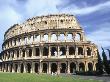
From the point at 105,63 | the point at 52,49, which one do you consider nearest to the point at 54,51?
the point at 52,49

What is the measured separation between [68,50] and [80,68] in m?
6.36

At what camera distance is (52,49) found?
81500mm

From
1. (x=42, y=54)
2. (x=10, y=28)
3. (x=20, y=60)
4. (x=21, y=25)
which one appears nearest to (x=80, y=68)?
(x=42, y=54)

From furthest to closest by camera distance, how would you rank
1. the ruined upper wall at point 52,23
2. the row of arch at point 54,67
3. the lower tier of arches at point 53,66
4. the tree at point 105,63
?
the ruined upper wall at point 52,23 → the row of arch at point 54,67 → the lower tier of arches at point 53,66 → the tree at point 105,63

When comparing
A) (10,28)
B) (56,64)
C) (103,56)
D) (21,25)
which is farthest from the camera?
(10,28)

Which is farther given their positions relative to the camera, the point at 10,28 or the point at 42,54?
the point at 10,28

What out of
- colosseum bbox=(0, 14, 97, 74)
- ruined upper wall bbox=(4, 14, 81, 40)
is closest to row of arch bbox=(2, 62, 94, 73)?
colosseum bbox=(0, 14, 97, 74)

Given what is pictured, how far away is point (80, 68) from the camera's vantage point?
79312 mm

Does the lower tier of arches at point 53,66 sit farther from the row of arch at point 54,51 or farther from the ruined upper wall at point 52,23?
the ruined upper wall at point 52,23

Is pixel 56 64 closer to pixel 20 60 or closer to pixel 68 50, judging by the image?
pixel 68 50

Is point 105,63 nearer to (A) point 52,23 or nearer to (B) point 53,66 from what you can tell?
(B) point 53,66

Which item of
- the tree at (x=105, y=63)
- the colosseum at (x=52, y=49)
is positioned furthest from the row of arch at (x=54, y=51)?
the tree at (x=105, y=63)

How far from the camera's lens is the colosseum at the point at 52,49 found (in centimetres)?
7688

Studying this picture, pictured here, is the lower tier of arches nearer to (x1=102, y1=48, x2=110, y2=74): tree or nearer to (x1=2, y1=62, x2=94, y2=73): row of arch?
(x1=2, y1=62, x2=94, y2=73): row of arch
